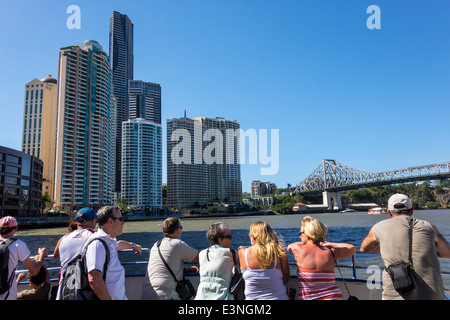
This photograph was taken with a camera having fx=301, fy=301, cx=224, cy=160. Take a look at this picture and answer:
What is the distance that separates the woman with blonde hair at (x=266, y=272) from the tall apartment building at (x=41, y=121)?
134 m

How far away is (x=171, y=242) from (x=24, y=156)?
238 ft

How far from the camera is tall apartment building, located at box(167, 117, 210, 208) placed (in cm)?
13762

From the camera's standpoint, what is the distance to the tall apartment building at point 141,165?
440 feet

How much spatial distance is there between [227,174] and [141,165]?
145 feet

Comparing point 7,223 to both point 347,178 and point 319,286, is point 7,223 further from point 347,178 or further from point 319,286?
point 347,178

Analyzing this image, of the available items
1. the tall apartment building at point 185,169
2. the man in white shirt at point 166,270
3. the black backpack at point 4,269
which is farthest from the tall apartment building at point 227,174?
the black backpack at point 4,269

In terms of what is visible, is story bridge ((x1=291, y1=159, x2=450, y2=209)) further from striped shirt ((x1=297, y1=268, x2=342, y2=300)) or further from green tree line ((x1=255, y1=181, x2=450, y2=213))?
striped shirt ((x1=297, y1=268, x2=342, y2=300))

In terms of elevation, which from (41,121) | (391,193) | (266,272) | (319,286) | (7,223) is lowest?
(391,193)

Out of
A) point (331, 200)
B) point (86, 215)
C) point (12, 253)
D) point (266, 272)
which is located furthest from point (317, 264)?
point (331, 200)

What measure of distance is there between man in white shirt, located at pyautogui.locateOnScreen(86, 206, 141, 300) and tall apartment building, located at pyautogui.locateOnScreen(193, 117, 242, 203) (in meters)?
144

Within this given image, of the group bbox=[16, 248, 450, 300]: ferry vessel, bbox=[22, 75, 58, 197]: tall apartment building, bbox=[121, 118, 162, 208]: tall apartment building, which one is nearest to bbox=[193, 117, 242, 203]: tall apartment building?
bbox=[121, 118, 162, 208]: tall apartment building

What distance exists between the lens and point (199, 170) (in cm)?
14512
